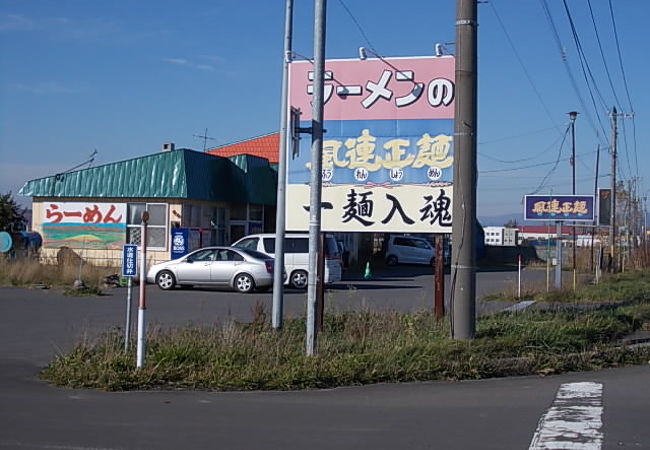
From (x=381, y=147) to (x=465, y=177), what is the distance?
235 cm

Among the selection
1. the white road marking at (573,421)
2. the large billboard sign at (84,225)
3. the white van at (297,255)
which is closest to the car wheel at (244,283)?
the white van at (297,255)

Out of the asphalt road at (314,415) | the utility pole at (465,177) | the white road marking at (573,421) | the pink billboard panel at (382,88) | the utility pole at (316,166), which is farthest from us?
the pink billboard panel at (382,88)

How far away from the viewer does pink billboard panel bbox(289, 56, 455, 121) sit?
1354cm

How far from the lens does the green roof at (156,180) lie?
33250 mm

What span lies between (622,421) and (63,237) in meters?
29.8

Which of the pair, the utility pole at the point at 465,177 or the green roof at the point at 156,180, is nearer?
the utility pole at the point at 465,177

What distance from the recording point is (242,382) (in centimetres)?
988

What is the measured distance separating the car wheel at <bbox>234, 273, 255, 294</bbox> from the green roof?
8838mm

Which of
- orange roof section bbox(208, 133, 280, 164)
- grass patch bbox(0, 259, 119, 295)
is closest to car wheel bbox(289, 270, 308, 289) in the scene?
grass patch bbox(0, 259, 119, 295)

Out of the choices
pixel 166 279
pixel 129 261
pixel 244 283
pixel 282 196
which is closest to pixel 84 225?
pixel 166 279

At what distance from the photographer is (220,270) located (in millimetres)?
25078

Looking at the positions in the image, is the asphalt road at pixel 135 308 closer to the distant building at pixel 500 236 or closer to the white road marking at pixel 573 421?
the white road marking at pixel 573 421

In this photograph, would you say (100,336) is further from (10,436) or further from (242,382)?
(10,436)

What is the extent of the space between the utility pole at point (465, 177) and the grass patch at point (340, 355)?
484 millimetres
